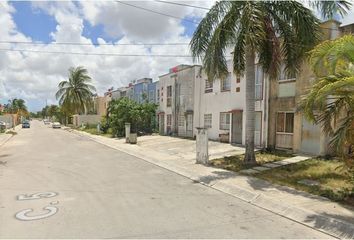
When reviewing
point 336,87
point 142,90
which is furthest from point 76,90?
point 336,87

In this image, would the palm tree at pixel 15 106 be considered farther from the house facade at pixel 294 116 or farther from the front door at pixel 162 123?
the house facade at pixel 294 116

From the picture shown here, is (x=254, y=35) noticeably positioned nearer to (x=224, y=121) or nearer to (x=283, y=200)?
(x=283, y=200)

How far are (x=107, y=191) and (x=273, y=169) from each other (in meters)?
6.94

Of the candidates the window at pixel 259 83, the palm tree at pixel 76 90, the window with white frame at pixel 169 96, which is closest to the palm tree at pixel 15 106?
the palm tree at pixel 76 90

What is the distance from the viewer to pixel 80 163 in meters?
15.5

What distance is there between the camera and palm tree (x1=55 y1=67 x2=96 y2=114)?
59.1 meters

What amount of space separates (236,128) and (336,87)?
50.2 ft

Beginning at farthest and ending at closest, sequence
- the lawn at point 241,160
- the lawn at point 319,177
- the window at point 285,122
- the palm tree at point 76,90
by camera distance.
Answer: the palm tree at point 76,90
the window at point 285,122
the lawn at point 241,160
the lawn at point 319,177

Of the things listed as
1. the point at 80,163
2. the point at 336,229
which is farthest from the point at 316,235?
the point at 80,163

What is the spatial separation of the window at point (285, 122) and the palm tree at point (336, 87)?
939 cm

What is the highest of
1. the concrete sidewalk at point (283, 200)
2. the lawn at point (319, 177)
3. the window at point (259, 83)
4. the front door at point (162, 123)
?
the window at point (259, 83)

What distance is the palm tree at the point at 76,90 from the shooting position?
59094 mm

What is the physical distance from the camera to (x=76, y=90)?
195 feet

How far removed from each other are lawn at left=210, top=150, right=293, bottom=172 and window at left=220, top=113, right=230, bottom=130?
6.17 metres
